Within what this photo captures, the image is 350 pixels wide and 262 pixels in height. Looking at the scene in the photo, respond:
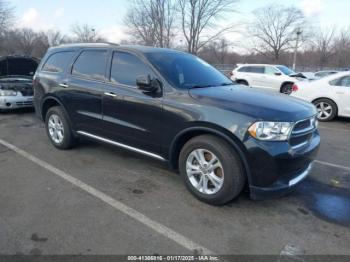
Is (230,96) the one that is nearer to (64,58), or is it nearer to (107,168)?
(107,168)

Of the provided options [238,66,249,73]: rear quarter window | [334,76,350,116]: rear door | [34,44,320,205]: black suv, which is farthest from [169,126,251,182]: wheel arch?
[238,66,249,73]: rear quarter window

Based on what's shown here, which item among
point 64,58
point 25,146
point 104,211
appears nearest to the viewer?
point 104,211

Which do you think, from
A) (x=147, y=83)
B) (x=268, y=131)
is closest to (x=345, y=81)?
(x=268, y=131)

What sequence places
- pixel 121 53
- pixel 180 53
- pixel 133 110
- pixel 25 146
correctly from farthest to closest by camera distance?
pixel 25 146
pixel 180 53
pixel 121 53
pixel 133 110

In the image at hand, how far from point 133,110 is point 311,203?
8.28ft

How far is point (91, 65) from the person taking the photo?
4652 millimetres

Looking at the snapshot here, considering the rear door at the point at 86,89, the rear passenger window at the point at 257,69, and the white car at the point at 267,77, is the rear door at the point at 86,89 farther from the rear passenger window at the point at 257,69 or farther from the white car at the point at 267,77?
the rear passenger window at the point at 257,69

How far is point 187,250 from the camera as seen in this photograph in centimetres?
268

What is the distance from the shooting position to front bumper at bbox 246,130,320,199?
297 centimetres

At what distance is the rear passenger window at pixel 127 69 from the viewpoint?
3965mm

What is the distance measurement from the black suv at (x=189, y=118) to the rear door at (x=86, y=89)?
0.02m

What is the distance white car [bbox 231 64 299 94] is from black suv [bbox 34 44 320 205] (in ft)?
36.5

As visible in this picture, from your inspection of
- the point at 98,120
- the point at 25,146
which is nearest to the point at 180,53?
the point at 98,120

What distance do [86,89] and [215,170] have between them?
247 cm
